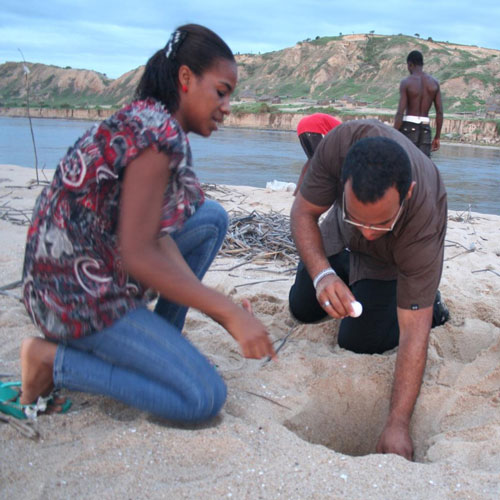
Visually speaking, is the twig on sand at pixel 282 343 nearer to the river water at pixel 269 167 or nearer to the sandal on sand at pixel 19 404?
the sandal on sand at pixel 19 404

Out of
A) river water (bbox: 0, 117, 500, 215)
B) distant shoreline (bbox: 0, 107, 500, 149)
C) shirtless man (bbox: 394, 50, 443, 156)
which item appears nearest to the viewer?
shirtless man (bbox: 394, 50, 443, 156)

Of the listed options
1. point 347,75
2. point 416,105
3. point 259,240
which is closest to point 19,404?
point 259,240

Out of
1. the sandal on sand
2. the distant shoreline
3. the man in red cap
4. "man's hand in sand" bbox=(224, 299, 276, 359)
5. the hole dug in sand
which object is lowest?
the hole dug in sand

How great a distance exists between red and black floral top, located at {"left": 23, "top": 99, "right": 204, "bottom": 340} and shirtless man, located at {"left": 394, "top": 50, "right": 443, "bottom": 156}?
5.42 meters

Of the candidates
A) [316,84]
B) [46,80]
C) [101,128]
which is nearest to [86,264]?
[101,128]

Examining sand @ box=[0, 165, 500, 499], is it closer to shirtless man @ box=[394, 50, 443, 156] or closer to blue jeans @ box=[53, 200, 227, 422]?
blue jeans @ box=[53, 200, 227, 422]

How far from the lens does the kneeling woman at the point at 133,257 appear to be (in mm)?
1511

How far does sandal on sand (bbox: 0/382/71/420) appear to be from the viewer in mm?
1712

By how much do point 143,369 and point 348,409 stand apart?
0.99 m

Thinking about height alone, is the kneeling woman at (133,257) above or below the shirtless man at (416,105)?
below

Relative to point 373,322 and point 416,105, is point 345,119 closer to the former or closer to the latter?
point 416,105

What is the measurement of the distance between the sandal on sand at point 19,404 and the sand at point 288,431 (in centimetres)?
4

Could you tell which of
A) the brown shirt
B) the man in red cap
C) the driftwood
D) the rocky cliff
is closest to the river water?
the driftwood

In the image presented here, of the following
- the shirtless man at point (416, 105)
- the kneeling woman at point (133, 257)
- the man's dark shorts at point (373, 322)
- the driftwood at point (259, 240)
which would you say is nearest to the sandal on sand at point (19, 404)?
the kneeling woman at point (133, 257)
